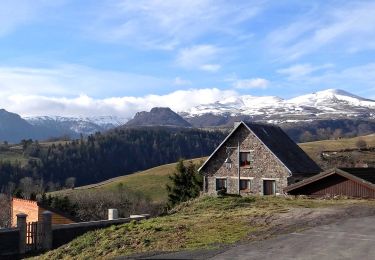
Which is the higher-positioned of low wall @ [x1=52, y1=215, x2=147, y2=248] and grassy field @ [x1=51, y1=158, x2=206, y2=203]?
low wall @ [x1=52, y1=215, x2=147, y2=248]

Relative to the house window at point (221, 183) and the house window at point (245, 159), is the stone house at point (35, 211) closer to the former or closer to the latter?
the house window at point (245, 159)

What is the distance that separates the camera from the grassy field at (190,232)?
1738 centimetres

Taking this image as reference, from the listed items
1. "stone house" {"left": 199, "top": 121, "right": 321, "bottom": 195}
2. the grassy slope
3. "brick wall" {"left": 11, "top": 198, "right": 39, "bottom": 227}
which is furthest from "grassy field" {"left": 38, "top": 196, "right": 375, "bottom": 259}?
the grassy slope

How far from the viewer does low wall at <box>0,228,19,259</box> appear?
23100 millimetres

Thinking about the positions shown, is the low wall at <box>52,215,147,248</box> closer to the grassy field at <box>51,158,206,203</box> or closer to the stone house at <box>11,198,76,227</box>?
the stone house at <box>11,198,76,227</box>

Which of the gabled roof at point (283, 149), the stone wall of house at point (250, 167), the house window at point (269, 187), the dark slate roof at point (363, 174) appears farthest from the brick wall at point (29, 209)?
the gabled roof at point (283, 149)

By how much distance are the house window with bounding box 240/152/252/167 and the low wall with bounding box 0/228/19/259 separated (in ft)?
104

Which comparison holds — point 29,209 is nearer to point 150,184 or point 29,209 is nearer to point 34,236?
point 34,236

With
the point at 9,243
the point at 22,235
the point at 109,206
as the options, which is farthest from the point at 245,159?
the point at 9,243

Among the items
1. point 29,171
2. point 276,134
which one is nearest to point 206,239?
point 276,134

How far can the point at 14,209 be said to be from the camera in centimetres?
3556

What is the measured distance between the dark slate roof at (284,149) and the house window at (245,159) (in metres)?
2.50

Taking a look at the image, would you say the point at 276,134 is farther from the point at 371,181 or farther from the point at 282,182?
the point at 371,181

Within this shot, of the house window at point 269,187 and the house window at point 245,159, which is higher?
the house window at point 245,159
